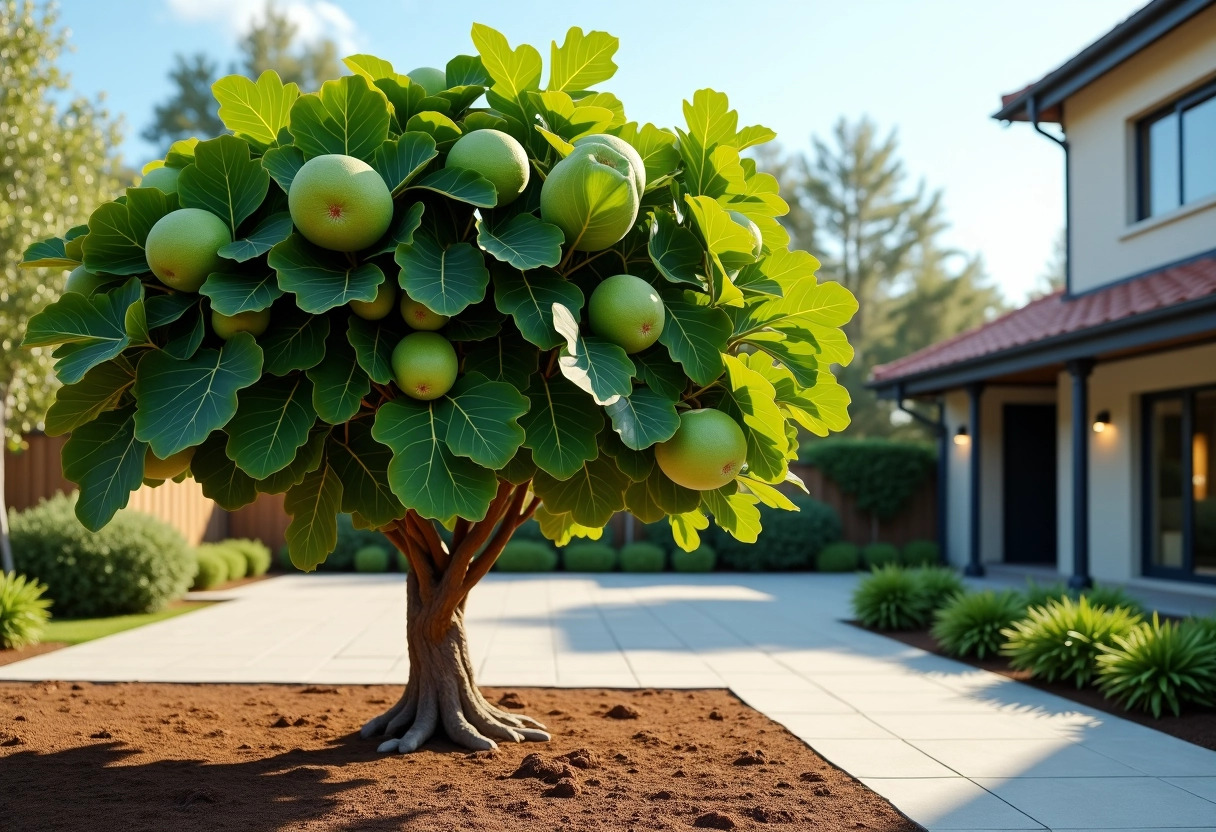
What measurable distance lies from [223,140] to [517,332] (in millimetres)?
1033

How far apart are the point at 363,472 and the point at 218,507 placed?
11.6 metres

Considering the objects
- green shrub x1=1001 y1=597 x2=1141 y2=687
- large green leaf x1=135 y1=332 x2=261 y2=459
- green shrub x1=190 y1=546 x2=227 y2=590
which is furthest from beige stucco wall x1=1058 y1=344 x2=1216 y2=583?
green shrub x1=190 y1=546 x2=227 y2=590

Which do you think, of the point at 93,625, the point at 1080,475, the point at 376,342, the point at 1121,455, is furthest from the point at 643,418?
the point at 1121,455

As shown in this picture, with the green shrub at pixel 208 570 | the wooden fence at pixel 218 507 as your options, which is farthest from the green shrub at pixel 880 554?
the green shrub at pixel 208 570

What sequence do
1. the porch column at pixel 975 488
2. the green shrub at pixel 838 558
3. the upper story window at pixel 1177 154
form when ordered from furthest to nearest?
the green shrub at pixel 838 558
the porch column at pixel 975 488
the upper story window at pixel 1177 154

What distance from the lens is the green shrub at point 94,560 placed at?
978 centimetres

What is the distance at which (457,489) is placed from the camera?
2.65 meters

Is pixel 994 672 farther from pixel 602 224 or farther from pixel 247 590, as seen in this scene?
pixel 247 590

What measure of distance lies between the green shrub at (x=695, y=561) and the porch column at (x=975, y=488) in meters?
4.12

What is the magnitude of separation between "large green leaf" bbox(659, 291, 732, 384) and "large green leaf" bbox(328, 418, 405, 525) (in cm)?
106

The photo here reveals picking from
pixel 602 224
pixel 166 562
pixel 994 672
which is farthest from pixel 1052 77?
pixel 166 562

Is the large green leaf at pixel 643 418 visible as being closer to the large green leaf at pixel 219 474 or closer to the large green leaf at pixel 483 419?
the large green leaf at pixel 483 419

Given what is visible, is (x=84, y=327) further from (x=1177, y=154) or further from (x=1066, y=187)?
(x=1066, y=187)

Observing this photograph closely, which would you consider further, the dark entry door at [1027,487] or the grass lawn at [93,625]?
the dark entry door at [1027,487]
